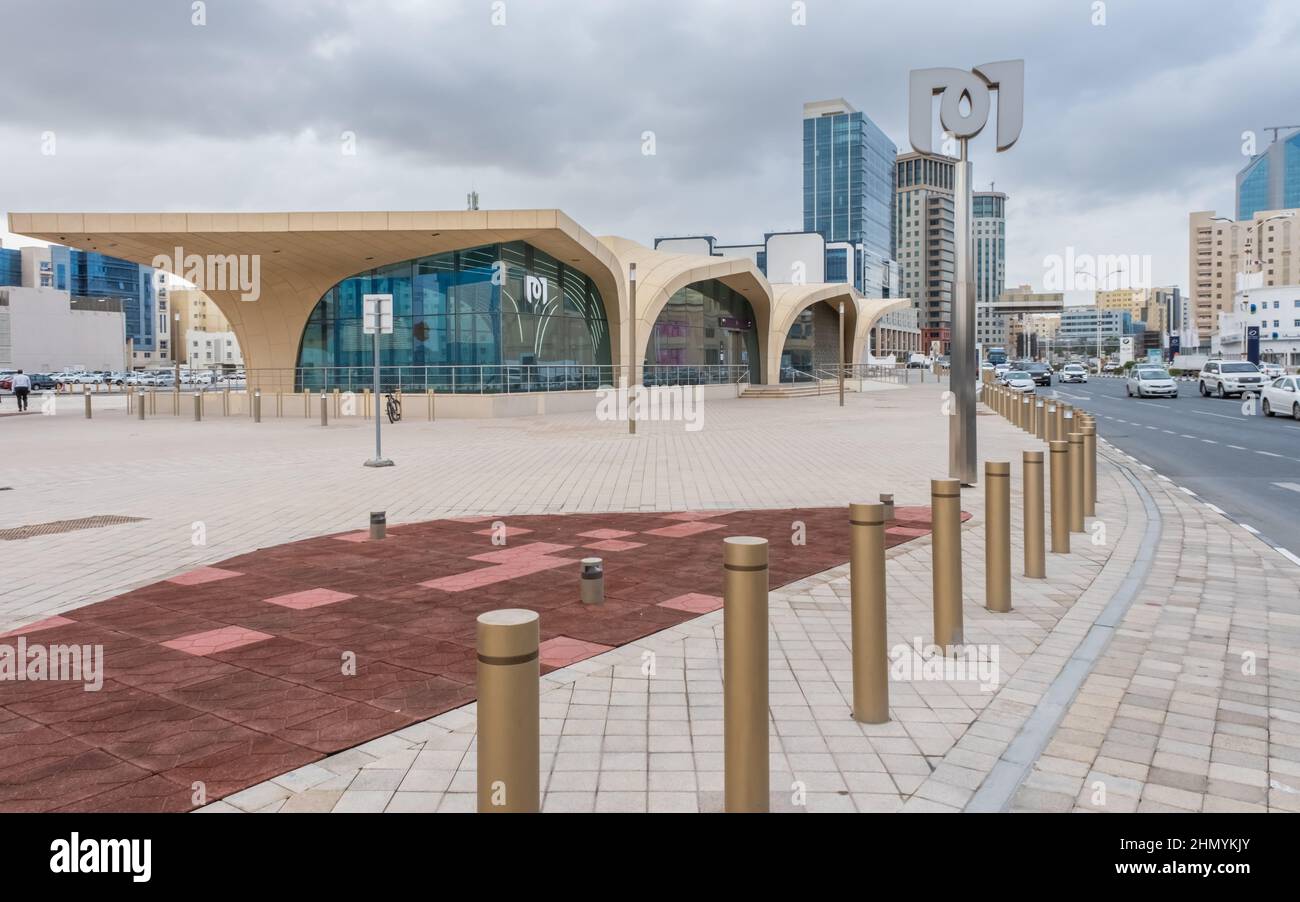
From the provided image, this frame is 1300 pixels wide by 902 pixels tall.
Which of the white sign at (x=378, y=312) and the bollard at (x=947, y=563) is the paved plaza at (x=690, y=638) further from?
the white sign at (x=378, y=312)

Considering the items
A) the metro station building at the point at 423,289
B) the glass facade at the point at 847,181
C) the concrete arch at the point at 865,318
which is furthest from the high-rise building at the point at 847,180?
Answer: the metro station building at the point at 423,289

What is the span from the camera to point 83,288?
134 metres

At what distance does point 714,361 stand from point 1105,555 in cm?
4197

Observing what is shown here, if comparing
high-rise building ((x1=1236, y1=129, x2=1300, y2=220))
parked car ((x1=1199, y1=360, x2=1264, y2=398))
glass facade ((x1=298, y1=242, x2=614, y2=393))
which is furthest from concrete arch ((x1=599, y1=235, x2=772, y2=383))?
high-rise building ((x1=1236, y1=129, x2=1300, y2=220))

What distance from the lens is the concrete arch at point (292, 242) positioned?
94.6ft

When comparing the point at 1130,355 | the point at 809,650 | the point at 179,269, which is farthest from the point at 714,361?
the point at 1130,355

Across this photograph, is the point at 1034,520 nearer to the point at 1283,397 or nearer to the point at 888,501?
the point at 888,501

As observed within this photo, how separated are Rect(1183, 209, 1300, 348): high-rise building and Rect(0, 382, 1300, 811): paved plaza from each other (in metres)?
145

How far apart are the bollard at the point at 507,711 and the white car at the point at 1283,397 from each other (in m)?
29.5

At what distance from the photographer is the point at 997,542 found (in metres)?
6.06

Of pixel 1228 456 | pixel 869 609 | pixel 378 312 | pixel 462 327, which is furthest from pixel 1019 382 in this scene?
pixel 869 609

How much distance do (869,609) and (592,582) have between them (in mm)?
2487
